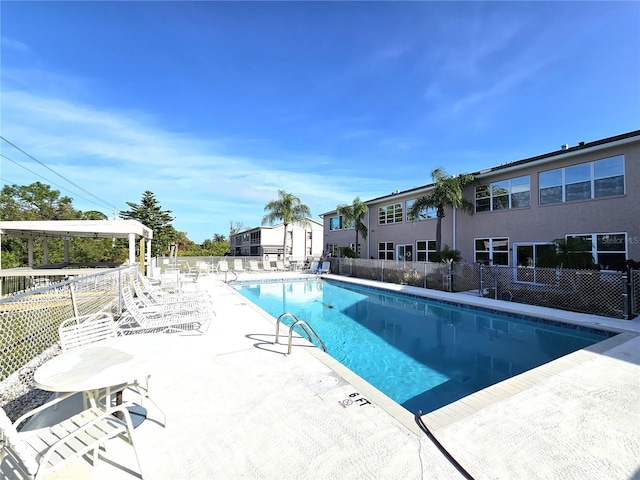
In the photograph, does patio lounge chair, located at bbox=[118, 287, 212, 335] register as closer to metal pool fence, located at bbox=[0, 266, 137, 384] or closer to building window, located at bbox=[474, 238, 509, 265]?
metal pool fence, located at bbox=[0, 266, 137, 384]

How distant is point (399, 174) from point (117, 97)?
2099 centimetres

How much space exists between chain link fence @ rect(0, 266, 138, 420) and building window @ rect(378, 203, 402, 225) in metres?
15.7

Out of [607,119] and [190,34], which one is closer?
[190,34]

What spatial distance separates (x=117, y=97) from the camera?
1558 centimetres

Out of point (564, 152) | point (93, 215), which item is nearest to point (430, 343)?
point (564, 152)

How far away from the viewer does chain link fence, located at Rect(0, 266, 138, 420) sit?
3.60 metres

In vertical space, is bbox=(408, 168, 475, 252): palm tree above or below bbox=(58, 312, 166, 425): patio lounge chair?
above

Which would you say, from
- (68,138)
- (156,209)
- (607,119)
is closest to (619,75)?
(607,119)

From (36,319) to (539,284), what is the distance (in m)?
13.6

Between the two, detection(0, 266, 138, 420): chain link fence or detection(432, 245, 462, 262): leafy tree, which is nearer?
detection(0, 266, 138, 420): chain link fence

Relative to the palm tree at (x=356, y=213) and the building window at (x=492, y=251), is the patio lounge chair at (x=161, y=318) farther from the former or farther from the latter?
the palm tree at (x=356, y=213)

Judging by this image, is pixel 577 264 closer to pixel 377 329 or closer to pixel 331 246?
pixel 377 329

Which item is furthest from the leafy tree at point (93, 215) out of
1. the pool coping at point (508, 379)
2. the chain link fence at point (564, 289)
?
the chain link fence at point (564, 289)

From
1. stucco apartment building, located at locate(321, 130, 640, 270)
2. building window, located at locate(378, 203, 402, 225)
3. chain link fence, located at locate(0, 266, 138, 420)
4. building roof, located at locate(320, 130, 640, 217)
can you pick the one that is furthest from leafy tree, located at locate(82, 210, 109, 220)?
building roof, located at locate(320, 130, 640, 217)
